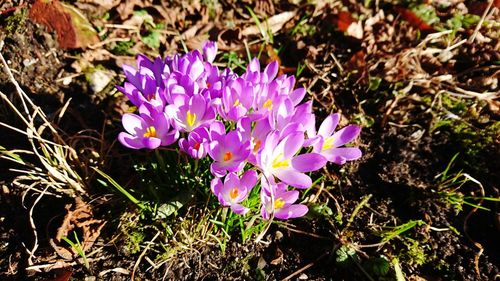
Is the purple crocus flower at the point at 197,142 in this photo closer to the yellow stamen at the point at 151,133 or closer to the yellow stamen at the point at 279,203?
the yellow stamen at the point at 151,133

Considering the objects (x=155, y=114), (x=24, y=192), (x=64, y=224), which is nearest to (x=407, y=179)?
(x=155, y=114)

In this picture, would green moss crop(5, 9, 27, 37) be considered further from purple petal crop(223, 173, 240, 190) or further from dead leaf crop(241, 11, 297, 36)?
purple petal crop(223, 173, 240, 190)

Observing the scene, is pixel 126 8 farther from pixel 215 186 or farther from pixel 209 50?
pixel 215 186

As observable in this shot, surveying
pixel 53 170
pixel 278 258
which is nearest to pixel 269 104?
pixel 278 258

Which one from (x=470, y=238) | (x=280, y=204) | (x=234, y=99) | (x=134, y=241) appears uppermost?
(x=234, y=99)

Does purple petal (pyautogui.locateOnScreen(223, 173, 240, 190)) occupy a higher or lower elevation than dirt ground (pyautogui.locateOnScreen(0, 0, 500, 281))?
higher

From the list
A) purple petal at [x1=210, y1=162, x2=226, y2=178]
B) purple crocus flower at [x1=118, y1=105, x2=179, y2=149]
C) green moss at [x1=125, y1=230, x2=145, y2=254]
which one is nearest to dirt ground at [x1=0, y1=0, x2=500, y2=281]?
green moss at [x1=125, y1=230, x2=145, y2=254]
